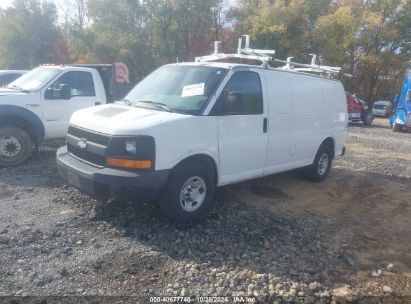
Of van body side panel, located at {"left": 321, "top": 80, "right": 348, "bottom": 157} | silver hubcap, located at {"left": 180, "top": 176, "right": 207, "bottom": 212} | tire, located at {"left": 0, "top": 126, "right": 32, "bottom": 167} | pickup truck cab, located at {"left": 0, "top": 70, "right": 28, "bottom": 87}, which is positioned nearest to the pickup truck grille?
silver hubcap, located at {"left": 180, "top": 176, "right": 207, "bottom": 212}

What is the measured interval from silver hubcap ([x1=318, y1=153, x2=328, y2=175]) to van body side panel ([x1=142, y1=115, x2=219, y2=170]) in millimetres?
3238

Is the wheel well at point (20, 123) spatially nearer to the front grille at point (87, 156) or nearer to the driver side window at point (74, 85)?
the driver side window at point (74, 85)

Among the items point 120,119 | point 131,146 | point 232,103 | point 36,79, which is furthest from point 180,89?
point 36,79

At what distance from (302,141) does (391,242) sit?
229 cm

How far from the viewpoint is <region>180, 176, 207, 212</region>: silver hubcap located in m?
4.88

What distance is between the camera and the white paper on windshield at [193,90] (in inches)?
200

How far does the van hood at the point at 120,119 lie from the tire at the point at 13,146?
256 centimetres

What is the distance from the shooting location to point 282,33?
2803 centimetres

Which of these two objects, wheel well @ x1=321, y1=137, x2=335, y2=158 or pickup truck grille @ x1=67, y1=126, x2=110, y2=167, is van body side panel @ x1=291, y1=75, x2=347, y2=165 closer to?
wheel well @ x1=321, y1=137, x2=335, y2=158

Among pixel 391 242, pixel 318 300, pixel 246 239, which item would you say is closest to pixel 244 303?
pixel 318 300

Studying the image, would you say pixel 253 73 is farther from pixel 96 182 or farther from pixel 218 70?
pixel 96 182

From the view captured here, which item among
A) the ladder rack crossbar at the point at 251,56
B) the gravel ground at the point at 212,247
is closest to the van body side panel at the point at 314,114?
the ladder rack crossbar at the point at 251,56

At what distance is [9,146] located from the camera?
725 cm

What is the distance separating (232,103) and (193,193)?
4.29 feet
